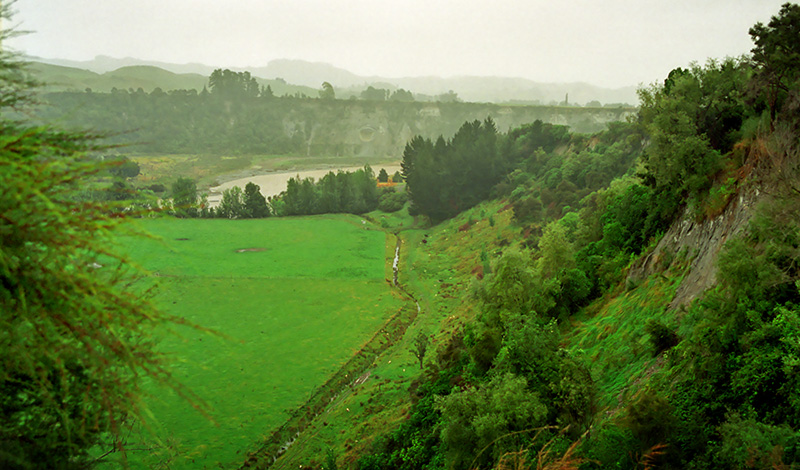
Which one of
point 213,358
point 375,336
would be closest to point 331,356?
point 375,336

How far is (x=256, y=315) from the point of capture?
1380 inches

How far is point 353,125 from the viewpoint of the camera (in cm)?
16538

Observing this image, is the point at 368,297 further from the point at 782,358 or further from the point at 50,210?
the point at 50,210

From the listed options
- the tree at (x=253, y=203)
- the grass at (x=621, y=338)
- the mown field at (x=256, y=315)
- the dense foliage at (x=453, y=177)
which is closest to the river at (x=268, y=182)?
the tree at (x=253, y=203)

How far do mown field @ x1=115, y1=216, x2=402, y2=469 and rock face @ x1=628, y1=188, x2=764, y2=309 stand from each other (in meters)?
13.0

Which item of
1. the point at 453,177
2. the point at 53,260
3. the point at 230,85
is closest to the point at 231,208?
the point at 453,177

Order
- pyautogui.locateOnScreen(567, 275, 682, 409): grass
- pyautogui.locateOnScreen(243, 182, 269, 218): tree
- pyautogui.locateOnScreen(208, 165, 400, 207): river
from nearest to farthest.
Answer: pyautogui.locateOnScreen(567, 275, 682, 409): grass < pyautogui.locateOnScreen(243, 182, 269, 218): tree < pyautogui.locateOnScreen(208, 165, 400, 207): river

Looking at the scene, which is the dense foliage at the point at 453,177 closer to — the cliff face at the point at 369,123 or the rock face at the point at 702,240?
the rock face at the point at 702,240

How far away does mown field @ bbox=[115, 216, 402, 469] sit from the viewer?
21578mm

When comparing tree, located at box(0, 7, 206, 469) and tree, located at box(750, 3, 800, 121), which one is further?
tree, located at box(750, 3, 800, 121)

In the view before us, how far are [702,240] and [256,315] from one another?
29542mm

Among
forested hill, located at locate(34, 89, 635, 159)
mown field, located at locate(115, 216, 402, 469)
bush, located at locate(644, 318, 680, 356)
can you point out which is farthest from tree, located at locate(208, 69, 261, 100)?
bush, located at locate(644, 318, 680, 356)

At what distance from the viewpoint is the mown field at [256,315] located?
850 inches

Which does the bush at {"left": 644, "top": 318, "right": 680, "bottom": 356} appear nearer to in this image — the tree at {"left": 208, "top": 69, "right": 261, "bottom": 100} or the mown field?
the mown field
